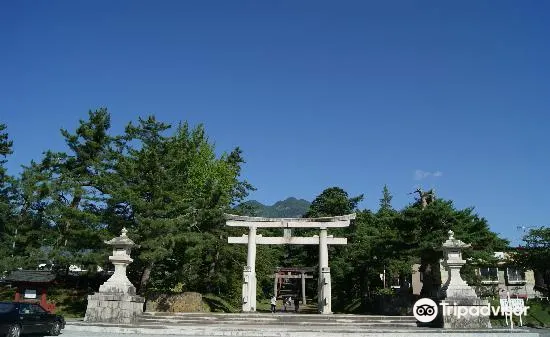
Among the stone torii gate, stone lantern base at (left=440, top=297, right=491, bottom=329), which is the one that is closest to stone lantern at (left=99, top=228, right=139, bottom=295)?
the stone torii gate

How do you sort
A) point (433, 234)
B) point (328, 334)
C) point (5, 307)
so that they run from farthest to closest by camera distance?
point (433, 234) → point (328, 334) → point (5, 307)

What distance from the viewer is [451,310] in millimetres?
16453

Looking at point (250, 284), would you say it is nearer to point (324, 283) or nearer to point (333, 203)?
point (324, 283)

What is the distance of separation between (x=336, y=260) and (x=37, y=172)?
77.6ft

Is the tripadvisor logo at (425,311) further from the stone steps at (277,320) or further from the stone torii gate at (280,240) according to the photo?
the stone torii gate at (280,240)

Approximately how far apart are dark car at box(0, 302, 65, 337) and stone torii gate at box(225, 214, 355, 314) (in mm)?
11264

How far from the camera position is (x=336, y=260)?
35625mm

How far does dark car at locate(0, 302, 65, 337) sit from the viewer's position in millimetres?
13164

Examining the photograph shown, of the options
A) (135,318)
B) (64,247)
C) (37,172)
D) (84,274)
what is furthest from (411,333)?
(37,172)

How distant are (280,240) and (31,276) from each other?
15372 millimetres

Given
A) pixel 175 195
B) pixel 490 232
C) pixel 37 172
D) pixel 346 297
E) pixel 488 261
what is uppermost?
pixel 37 172

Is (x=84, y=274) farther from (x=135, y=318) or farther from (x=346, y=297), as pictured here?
(x=346, y=297)

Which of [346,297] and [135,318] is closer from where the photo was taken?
[135,318]

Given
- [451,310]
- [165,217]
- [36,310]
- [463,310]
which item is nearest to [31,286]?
[165,217]
